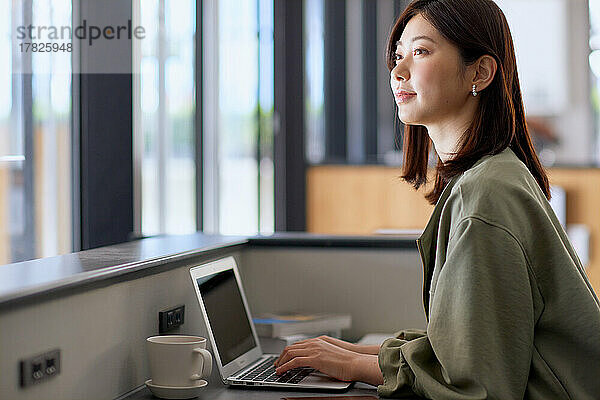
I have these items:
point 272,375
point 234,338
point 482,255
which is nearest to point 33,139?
point 234,338

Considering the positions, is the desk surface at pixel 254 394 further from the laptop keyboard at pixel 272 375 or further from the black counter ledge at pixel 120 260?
the black counter ledge at pixel 120 260

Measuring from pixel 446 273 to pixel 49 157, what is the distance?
5.22ft

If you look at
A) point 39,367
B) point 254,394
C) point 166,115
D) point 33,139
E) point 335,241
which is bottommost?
point 254,394

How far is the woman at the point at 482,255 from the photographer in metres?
1.36

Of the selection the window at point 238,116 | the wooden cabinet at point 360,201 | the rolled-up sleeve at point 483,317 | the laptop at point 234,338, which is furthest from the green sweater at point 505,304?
the wooden cabinet at point 360,201

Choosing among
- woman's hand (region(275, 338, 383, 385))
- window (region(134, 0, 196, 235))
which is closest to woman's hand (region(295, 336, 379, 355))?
woman's hand (region(275, 338, 383, 385))

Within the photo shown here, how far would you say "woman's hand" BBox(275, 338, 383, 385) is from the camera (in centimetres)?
163

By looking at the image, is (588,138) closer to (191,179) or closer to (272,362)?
(191,179)

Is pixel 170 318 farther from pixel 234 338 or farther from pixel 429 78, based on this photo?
pixel 429 78

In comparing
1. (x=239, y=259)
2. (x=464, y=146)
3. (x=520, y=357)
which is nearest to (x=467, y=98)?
(x=464, y=146)

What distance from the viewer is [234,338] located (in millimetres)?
1845

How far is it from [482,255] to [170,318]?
698mm

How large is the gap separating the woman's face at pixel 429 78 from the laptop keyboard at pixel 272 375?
1.76ft

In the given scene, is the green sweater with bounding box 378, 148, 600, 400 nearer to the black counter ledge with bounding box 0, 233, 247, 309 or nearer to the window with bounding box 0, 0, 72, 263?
the black counter ledge with bounding box 0, 233, 247, 309
